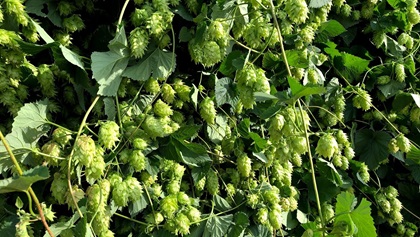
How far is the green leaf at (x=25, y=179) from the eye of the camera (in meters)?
1.32

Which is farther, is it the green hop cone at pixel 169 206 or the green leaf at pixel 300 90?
the green hop cone at pixel 169 206

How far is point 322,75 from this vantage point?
235cm

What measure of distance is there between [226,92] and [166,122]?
0.98 feet

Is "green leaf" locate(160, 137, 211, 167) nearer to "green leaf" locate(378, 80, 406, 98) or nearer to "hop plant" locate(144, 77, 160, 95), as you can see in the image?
"hop plant" locate(144, 77, 160, 95)

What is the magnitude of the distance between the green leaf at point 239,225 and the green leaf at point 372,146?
0.90 meters

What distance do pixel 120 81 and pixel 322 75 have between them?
1003mm

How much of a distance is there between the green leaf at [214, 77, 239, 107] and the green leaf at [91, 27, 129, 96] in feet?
1.23

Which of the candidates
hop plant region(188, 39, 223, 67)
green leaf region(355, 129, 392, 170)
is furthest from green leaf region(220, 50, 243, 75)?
green leaf region(355, 129, 392, 170)

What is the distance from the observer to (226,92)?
6.49ft

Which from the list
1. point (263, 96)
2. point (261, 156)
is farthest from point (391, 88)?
point (263, 96)

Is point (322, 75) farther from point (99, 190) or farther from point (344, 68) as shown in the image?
point (99, 190)

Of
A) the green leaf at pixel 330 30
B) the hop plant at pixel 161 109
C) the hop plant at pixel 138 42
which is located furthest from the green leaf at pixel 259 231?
the green leaf at pixel 330 30

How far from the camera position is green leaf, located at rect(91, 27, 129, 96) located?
170 cm

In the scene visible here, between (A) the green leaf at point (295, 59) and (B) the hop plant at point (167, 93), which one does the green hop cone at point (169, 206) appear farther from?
(A) the green leaf at point (295, 59)
